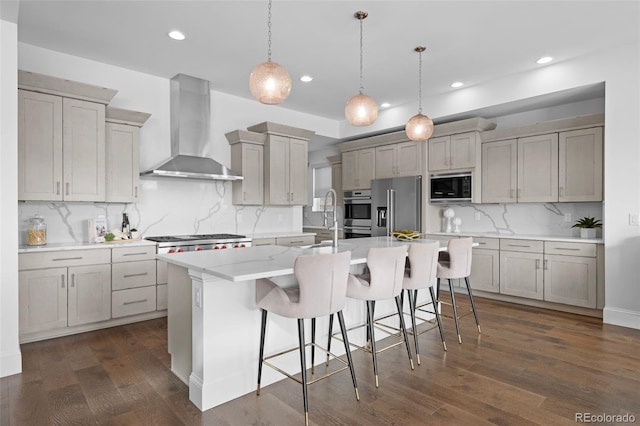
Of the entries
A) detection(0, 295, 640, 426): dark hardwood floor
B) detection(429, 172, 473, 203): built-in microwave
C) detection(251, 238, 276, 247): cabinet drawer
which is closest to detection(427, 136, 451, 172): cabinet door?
detection(429, 172, 473, 203): built-in microwave

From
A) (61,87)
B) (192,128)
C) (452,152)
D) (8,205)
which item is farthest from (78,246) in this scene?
(452,152)

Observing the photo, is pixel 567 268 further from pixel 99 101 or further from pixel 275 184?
pixel 99 101

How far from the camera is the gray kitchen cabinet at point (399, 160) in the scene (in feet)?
18.6

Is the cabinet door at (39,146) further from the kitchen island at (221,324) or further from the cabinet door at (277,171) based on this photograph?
the cabinet door at (277,171)

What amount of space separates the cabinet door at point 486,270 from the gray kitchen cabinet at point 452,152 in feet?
4.05

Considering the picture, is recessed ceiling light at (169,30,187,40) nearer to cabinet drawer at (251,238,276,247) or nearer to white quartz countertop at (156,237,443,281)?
white quartz countertop at (156,237,443,281)

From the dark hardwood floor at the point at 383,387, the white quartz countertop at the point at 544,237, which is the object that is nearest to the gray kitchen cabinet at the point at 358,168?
the white quartz countertop at the point at 544,237

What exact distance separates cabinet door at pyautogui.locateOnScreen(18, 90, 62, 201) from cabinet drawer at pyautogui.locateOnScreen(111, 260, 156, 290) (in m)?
0.89

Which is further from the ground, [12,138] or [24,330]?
[12,138]

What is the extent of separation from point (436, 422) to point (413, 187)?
4.03 metres

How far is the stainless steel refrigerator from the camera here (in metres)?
5.63

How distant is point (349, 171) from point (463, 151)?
2.16 metres

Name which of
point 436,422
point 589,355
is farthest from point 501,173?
point 436,422

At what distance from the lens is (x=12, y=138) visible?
8.83ft
